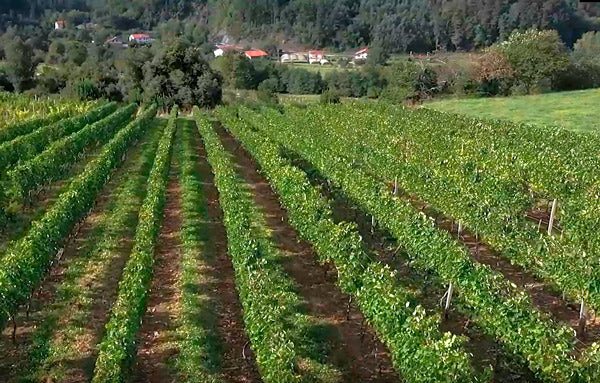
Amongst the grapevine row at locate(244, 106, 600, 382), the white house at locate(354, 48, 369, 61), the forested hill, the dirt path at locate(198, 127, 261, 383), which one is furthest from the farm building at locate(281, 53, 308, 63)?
the grapevine row at locate(244, 106, 600, 382)

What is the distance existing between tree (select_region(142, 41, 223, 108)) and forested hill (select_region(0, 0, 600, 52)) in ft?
153

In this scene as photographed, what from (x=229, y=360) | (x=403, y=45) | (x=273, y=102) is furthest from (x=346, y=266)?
(x=403, y=45)

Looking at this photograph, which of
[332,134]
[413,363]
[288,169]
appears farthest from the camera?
[332,134]

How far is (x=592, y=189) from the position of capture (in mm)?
17406

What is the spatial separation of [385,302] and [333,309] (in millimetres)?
2868

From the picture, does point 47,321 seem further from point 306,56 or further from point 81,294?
point 306,56

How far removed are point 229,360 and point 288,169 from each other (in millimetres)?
9718

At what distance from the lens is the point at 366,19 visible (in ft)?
387

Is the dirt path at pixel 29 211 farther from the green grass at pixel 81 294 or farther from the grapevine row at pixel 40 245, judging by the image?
the green grass at pixel 81 294

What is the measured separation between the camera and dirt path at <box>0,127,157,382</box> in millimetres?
10648

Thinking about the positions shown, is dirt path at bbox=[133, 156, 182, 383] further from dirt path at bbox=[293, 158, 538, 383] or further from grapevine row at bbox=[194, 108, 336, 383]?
dirt path at bbox=[293, 158, 538, 383]

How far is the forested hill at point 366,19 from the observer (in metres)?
106

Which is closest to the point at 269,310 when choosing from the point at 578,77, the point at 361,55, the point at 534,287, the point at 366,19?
the point at 534,287

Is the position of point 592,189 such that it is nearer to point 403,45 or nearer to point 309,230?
point 309,230
